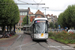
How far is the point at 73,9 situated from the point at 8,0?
77.7 ft

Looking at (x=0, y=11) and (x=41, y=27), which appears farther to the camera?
(x=0, y=11)

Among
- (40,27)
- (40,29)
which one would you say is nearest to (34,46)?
(40,29)

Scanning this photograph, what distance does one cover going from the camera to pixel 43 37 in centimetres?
1859

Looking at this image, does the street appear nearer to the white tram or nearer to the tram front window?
the white tram

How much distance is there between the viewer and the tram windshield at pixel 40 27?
18.8 meters

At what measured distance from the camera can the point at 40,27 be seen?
62.1 ft

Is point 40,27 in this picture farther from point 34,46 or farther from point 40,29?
point 34,46

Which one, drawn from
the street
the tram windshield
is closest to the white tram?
the tram windshield

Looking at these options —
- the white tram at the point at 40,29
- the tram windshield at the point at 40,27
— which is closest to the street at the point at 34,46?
the white tram at the point at 40,29

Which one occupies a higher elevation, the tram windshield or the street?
the tram windshield

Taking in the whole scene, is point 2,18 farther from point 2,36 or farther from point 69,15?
point 69,15

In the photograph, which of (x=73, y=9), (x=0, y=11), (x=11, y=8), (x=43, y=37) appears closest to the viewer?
(x=43, y=37)

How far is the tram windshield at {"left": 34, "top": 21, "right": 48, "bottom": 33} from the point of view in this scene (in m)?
18.8

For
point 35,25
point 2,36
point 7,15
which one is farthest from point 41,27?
point 2,36
